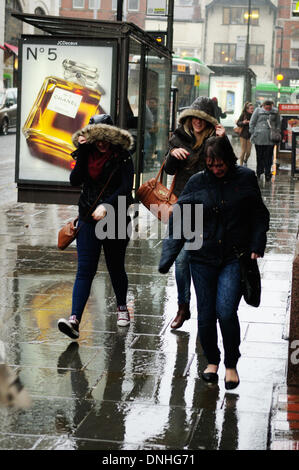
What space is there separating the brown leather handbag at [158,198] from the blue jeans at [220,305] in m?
1.53

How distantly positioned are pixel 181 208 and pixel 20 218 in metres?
7.52

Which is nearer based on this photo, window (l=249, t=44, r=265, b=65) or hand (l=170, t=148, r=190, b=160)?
hand (l=170, t=148, r=190, b=160)

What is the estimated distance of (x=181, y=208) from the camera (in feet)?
18.5

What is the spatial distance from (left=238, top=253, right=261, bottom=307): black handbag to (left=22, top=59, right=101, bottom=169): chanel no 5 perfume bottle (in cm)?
611

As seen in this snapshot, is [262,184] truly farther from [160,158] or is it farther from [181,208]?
[181,208]

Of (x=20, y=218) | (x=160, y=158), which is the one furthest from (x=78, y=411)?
(x=160, y=158)

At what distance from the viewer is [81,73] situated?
11.2m

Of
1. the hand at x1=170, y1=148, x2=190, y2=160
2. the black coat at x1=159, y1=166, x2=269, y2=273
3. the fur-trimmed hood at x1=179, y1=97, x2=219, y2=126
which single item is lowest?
the black coat at x1=159, y1=166, x2=269, y2=273

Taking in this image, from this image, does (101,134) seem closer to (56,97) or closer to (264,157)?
(56,97)

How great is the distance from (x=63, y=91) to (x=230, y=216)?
20.7ft

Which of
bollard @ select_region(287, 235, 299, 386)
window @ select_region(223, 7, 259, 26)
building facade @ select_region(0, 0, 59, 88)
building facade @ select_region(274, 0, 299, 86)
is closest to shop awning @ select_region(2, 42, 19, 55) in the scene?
building facade @ select_region(0, 0, 59, 88)

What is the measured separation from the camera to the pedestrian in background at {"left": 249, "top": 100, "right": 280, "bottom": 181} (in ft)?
63.6

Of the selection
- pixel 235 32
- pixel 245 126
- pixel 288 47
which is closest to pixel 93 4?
pixel 235 32

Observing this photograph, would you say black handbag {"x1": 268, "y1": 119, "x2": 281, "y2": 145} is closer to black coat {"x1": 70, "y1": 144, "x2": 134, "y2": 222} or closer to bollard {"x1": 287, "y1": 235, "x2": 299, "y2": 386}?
black coat {"x1": 70, "y1": 144, "x2": 134, "y2": 222}
